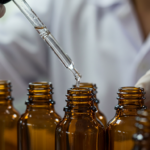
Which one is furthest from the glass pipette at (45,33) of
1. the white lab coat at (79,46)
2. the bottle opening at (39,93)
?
the white lab coat at (79,46)

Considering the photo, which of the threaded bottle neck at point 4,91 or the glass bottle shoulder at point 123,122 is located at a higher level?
the threaded bottle neck at point 4,91

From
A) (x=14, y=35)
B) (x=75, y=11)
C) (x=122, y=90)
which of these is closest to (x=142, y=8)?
(x=75, y=11)

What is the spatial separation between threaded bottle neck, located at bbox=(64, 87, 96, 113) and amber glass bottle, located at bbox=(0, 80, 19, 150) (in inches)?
5.9

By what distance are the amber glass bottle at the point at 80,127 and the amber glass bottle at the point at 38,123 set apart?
51 millimetres

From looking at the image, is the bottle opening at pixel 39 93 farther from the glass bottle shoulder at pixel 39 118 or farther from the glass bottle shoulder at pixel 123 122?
the glass bottle shoulder at pixel 123 122

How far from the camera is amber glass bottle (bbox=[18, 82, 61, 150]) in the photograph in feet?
1.46

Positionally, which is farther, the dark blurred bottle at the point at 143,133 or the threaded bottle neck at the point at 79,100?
the threaded bottle neck at the point at 79,100

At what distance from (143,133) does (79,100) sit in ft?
0.42

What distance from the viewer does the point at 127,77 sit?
1.14 m

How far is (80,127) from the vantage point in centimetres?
39

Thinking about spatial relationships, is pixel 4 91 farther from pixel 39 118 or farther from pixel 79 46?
pixel 79 46

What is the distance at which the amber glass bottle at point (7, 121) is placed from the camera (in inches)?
19.2

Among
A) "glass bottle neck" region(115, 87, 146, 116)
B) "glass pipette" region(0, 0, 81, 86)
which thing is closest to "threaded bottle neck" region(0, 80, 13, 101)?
"glass pipette" region(0, 0, 81, 86)

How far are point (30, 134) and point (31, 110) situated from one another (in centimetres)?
4
